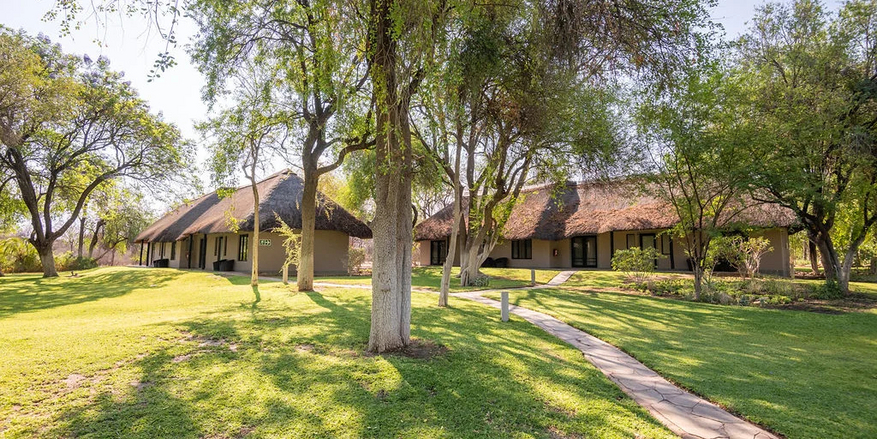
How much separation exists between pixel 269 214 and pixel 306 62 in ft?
43.1

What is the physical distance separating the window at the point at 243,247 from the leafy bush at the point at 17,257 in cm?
1307

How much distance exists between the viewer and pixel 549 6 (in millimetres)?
5332

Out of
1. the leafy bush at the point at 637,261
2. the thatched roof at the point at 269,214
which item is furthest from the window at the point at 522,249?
the leafy bush at the point at 637,261

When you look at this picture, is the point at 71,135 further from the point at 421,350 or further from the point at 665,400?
the point at 665,400

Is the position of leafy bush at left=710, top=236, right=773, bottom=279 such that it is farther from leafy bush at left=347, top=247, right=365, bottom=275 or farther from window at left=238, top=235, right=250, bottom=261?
window at left=238, top=235, right=250, bottom=261

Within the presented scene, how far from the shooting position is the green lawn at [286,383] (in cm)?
321

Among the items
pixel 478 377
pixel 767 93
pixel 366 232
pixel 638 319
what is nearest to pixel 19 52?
pixel 366 232

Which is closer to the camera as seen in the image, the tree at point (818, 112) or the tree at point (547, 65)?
the tree at point (547, 65)

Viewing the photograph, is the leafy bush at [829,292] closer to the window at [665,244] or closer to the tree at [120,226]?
the window at [665,244]

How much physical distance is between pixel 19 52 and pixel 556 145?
60.4 ft

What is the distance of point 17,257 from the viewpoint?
77.7 feet

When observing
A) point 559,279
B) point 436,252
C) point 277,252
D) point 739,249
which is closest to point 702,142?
point 739,249

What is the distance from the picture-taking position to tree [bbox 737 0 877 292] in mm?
11664

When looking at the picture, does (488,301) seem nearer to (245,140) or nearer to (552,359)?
(552,359)
